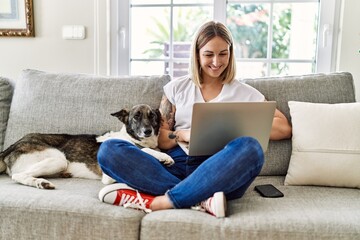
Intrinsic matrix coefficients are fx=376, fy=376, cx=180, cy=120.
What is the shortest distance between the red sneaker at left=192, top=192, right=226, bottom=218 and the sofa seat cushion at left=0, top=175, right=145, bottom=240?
261 millimetres

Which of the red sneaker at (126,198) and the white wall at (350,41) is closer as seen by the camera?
the red sneaker at (126,198)

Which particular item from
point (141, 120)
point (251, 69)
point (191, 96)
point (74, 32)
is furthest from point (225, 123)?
point (74, 32)

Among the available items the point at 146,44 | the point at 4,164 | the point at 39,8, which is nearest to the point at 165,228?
the point at 4,164

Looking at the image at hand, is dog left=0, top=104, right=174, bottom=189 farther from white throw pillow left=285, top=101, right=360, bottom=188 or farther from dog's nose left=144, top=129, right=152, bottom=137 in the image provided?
white throw pillow left=285, top=101, right=360, bottom=188

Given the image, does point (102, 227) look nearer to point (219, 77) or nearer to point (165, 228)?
point (165, 228)

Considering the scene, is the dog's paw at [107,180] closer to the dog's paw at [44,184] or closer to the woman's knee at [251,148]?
the dog's paw at [44,184]

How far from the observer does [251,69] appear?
9.09ft

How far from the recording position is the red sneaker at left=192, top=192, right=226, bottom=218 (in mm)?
1395

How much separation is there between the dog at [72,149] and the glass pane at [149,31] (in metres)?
0.98

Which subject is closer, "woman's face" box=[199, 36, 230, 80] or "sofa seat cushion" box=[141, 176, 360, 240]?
"sofa seat cushion" box=[141, 176, 360, 240]

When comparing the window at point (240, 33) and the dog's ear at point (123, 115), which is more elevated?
the window at point (240, 33)

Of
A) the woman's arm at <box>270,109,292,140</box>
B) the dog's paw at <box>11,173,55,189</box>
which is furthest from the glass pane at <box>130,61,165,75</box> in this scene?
the dog's paw at <box>11,173,55,189</box>

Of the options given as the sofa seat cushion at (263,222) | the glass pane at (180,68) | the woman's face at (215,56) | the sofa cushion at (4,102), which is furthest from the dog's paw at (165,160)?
the glass pane at (180,68)

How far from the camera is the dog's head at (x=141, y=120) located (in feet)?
6.32
